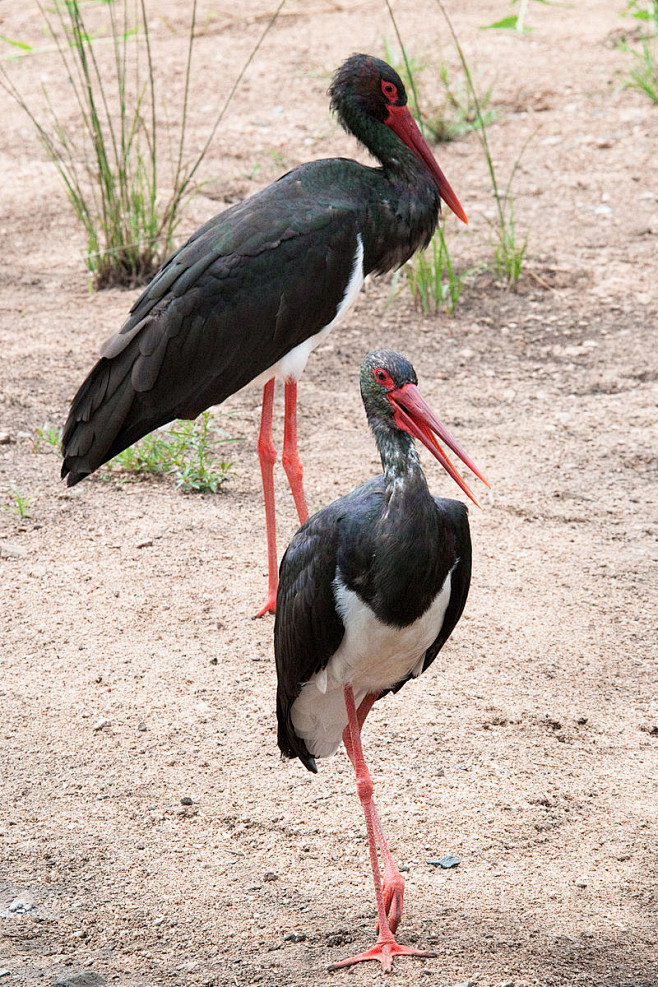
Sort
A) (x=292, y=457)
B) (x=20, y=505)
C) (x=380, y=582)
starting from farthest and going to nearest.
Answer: (x=20, y=505) < (x=292, y=457) < (x=380, y=582)

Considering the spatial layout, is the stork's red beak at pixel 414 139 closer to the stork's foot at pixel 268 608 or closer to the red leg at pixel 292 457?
the red leg at pixel 292 457

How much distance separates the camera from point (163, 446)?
5059 mm

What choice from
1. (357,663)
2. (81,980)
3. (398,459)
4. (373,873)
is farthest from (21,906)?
(398,459)

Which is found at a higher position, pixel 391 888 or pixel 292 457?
pixel 292 457

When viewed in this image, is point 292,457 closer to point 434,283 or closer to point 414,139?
point 414,139

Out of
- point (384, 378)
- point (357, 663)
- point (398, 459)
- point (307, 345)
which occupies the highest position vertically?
point (384, 378)

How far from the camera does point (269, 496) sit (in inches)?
173

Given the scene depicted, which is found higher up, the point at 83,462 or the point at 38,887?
the point at 83,462

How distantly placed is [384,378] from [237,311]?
1316 mm

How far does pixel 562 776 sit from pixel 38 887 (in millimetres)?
1442

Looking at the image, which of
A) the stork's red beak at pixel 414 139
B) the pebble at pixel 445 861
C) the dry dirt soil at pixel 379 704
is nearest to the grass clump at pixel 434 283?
the dry dirt soil at pixel 379 704

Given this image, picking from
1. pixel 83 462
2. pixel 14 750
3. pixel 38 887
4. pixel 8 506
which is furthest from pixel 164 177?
pixel 38 887

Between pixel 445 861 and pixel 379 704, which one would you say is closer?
pixel 445 861

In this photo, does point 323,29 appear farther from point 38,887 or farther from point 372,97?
point 38,887
